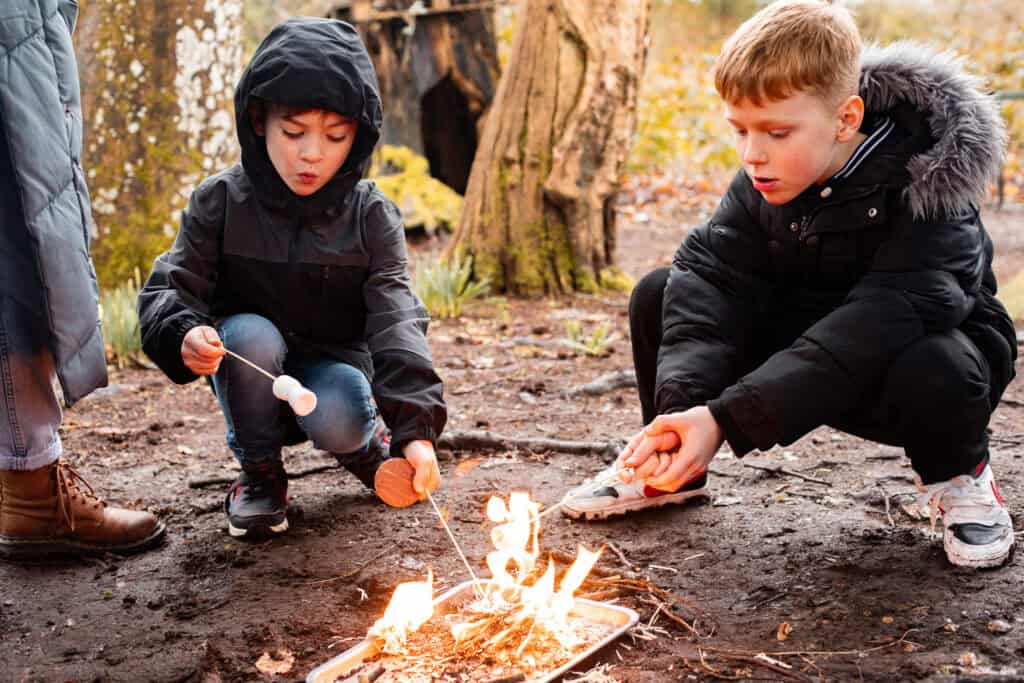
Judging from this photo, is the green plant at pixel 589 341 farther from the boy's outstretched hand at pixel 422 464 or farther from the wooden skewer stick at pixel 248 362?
the boy's outstretched hand at pixel 422 464

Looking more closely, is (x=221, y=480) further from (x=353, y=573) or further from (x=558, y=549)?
(x=558, y=549)

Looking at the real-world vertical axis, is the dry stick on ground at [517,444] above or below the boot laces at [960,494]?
below

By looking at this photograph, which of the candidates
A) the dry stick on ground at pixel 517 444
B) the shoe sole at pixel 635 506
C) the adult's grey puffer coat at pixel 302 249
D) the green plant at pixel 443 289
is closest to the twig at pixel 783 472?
the shoe sole at pixel 635 506

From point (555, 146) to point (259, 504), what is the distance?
4.19 metres

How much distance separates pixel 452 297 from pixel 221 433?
95.2 inches

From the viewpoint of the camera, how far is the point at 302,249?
311 cm

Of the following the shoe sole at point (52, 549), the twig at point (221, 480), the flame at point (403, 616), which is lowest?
the twig at point (221, 480)

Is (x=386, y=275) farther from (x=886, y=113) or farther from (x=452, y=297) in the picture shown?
(x=452, y=297)

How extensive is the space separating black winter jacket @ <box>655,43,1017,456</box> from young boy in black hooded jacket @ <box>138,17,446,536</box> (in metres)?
0.82

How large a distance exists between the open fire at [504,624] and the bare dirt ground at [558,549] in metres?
0.14

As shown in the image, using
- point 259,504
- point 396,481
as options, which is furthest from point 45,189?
point 396,481

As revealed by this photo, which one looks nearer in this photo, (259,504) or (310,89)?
(310,89)

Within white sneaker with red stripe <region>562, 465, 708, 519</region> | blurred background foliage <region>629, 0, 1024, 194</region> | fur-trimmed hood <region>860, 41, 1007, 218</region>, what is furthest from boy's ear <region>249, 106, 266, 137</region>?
blurred background foliage <region>629, 0, 1024, 194</region>

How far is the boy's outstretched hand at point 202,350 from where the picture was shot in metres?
2.81
